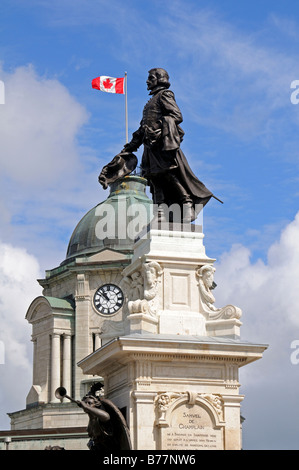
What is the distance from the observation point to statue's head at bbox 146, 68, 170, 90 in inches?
791

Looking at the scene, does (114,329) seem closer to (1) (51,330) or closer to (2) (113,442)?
(2) (113,442)

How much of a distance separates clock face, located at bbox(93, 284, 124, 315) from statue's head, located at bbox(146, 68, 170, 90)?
69.4 metres

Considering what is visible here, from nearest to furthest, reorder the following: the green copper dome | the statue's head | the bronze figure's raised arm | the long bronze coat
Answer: the bronze figure's raised arm < the long bronze coat < the statue's head < the green copper dome

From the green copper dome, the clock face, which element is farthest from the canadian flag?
the clock face

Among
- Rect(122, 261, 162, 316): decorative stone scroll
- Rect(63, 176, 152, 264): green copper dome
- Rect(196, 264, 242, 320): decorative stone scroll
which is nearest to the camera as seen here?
Rect(122, 261, 162, 316): decorative stone scroll

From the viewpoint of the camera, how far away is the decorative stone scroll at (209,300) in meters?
18.2

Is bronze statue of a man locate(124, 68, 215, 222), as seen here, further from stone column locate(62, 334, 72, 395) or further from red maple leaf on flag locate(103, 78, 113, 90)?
stone column locate(62, 334, 72, 395)

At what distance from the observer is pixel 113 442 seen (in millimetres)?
17625

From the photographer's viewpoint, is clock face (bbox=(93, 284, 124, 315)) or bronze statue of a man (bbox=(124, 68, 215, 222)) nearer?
bronze statue of a man (bbox=(124, 68, 215, 222))

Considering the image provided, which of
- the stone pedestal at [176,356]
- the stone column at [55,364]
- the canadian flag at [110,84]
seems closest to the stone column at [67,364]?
the stone column at [55,364]

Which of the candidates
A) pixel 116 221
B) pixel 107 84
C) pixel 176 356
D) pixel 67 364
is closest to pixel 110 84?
pixel 107 84

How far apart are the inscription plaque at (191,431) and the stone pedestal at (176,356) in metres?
0.02

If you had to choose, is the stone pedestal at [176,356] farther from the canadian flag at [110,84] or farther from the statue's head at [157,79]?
the canadian flag at [110,84]
